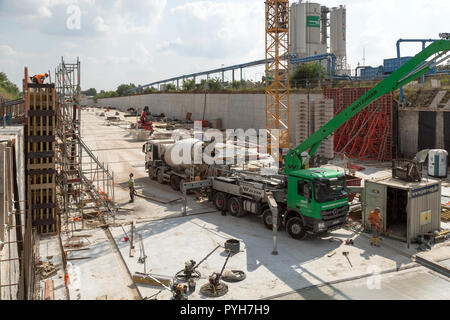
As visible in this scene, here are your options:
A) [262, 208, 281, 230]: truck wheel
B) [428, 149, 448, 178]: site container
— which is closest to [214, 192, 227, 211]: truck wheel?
[262, 208, 281, 230]: truck wheel

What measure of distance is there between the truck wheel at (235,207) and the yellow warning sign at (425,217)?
664 cm

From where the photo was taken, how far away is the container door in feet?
46.2

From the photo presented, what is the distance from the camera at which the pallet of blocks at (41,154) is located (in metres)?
14.3

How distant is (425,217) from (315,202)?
3901 mm

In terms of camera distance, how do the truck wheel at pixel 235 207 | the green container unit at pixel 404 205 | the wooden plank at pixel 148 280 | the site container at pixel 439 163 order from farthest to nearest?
1. the site container at pixel 439 163
2. the truck wheel at pixel 235 207
3. the green container unit at pixel 404 205
4. the wooden plank at pixel 148 280

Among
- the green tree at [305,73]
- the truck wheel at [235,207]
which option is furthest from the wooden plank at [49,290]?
the green tree at [305,73]

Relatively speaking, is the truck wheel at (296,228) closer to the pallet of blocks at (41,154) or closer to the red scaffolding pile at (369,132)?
the pallet of blocks at (41,154)

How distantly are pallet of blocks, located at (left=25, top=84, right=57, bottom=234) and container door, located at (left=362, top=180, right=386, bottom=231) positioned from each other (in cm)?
1126

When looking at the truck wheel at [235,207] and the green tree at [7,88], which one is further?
the green tree at [7,88]

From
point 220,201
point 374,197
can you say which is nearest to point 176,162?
point 220,201

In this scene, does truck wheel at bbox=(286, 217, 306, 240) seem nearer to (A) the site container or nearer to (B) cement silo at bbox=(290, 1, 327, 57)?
(A) the site container

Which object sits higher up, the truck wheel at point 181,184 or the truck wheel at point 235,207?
the truck wheel at point 181,184

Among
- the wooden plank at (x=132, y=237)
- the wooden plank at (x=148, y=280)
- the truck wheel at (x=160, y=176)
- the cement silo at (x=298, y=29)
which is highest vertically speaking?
the cement silo at (x=298, y=29)
